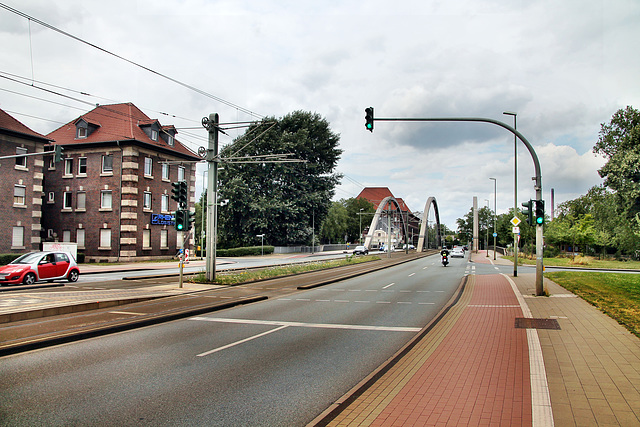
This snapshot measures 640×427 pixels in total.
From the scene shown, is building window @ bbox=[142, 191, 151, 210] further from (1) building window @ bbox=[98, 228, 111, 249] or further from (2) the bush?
(2) the bush

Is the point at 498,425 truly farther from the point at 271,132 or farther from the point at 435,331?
the point at 271,132

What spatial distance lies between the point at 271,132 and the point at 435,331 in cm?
5371

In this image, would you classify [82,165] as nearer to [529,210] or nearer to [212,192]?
[212,192]

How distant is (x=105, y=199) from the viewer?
40594 millimetres

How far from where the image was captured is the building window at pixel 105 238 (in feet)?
Answer: 131

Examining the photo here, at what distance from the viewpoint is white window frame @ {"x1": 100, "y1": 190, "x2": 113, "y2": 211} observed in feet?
132

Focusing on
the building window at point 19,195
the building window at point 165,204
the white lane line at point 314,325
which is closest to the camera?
the white lane line at point 314,325

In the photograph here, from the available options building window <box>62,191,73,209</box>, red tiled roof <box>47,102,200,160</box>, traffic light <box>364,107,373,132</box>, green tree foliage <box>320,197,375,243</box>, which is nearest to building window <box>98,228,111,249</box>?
building window <box>62,191,73,209</box>

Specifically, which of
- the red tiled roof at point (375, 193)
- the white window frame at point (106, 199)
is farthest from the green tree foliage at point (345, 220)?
the white window frame at point (106, 199)

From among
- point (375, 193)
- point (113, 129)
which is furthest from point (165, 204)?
point (375, 193)

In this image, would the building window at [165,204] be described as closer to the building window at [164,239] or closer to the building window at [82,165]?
the building window at [164,239]

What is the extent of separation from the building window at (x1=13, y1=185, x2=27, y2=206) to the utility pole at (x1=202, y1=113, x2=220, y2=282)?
23.2 m

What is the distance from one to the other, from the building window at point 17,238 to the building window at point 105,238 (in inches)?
253

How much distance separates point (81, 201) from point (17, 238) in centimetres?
759
